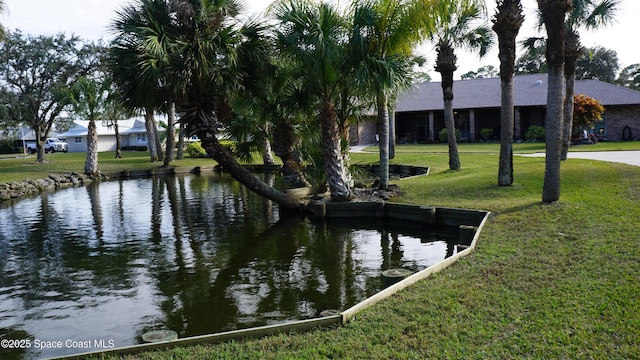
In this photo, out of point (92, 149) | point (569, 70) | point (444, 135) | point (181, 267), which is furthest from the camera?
point (444, 135)

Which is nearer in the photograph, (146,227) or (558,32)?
(558,32)

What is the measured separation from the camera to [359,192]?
54.1 ft

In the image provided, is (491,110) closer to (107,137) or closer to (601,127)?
(601,127)

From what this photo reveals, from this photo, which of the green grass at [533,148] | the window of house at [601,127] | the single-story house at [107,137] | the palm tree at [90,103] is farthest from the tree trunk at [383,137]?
the single-story house at [107,137]

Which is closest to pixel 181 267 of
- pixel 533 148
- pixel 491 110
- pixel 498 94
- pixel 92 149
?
pixel 92 149

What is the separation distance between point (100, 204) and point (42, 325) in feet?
42.3

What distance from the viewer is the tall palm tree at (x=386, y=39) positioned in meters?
13.3

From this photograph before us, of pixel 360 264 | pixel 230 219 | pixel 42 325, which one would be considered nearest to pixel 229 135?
pixel 230 219

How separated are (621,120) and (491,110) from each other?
926cm

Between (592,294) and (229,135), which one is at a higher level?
(229,135)

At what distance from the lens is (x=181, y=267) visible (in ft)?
32.6

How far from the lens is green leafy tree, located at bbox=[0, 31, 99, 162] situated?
33656mm

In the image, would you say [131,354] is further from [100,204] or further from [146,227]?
[100,204]

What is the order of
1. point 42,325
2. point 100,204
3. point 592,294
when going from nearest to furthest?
point 592,294 → point 42,325 → point 100,204
